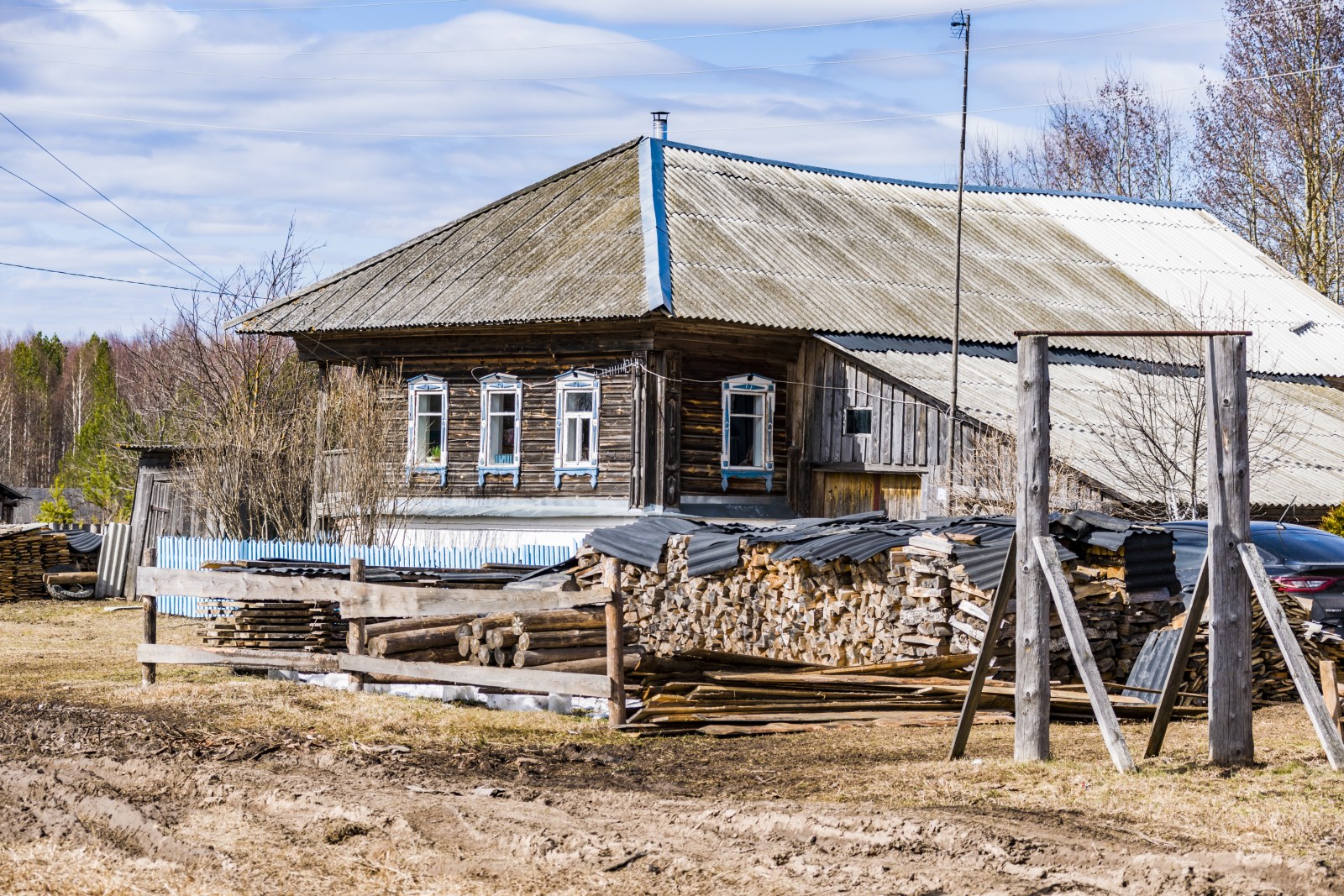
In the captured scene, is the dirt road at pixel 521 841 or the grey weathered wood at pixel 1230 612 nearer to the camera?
the dirt road at pixel 521 841

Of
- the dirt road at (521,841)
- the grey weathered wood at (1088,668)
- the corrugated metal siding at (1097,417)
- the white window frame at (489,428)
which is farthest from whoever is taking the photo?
the white window frame at (489,428)

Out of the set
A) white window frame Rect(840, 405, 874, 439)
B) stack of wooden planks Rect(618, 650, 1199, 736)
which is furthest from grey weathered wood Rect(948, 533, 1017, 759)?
white window frame Rect(840, 405, 874, 439)

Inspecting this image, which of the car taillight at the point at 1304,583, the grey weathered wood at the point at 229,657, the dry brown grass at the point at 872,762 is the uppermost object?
the car taillight at the point at 1304,583

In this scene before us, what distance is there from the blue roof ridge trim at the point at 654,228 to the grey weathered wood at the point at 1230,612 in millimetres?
15699

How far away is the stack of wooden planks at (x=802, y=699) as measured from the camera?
38.9ft

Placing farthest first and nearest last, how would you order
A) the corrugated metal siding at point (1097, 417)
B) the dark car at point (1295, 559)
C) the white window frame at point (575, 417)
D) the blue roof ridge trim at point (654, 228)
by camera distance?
the white window frame at point (575, 417), the blue roof ridge trim at point (654, 228), the corrugated metal siding at point (1097, 417), the dark car at point (1295, 559)

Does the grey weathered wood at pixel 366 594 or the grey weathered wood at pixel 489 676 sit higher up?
the grey weathered wood at pixel 366 594

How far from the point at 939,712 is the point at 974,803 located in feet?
13.3

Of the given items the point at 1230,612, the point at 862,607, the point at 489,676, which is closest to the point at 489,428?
the point at 862,607

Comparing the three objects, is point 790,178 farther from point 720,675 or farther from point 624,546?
point 720,675

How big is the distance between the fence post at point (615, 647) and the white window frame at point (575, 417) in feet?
47.5

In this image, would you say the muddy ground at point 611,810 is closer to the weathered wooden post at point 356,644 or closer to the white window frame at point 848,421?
the weathered wooden post at point 356,644

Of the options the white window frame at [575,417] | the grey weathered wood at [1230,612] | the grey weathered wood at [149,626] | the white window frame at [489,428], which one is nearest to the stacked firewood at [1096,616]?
the grey weathered wood at [1230,612]

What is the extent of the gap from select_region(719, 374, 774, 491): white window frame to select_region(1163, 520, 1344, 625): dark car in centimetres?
1167
